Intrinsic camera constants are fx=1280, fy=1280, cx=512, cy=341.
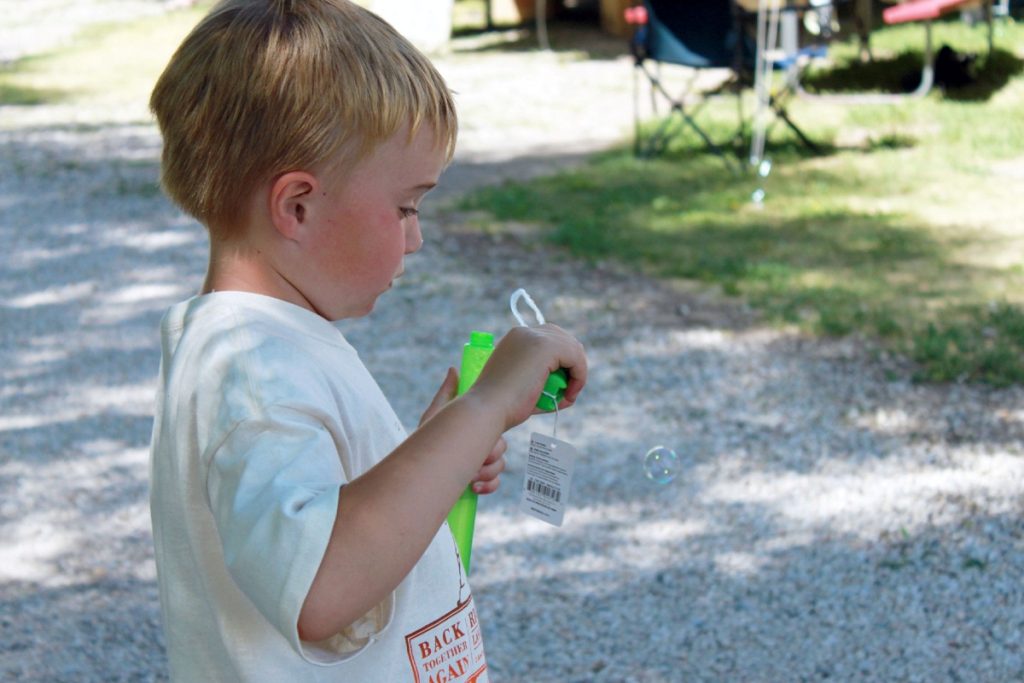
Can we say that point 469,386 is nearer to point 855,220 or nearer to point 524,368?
point 524,368

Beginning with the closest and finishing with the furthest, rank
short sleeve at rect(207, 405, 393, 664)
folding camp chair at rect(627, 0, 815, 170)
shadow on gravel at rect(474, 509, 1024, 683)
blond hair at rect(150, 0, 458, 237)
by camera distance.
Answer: short sleeve at rect(207, 405, 393, 664) < blond hair at rect(150, 0, 458, 237) < shadow on gravel at rect(474, 509, 1024, 683) < folding camp chair at rect(627, 0, 815, 170)

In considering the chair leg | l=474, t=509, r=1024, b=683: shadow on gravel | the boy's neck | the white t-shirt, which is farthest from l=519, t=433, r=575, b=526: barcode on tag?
the chair leg

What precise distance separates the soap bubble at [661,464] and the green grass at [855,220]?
7.49 feet

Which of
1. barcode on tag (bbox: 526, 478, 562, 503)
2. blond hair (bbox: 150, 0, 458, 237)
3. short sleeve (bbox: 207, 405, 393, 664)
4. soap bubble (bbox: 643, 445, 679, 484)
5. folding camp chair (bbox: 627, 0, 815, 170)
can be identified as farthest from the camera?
folding camp chair (bbox: 627, 0, 815, 170)

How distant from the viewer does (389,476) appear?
103cm

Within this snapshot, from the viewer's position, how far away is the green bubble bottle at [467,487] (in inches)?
54.7

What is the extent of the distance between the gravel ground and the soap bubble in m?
0.74

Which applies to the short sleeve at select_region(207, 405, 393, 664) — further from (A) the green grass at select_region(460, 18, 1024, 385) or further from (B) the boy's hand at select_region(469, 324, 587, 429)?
(A) the green grass at select_region(460, 18, 1024, 385)

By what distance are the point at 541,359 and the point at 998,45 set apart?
9389 millimetres

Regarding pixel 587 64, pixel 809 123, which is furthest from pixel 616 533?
pixel 587 64

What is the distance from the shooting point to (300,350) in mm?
1142

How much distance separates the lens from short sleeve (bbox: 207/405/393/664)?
3.21 ft

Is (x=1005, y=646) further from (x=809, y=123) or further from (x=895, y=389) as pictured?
(x=809, y=123)

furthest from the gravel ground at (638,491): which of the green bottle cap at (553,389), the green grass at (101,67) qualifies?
the green grass at (101,67)
